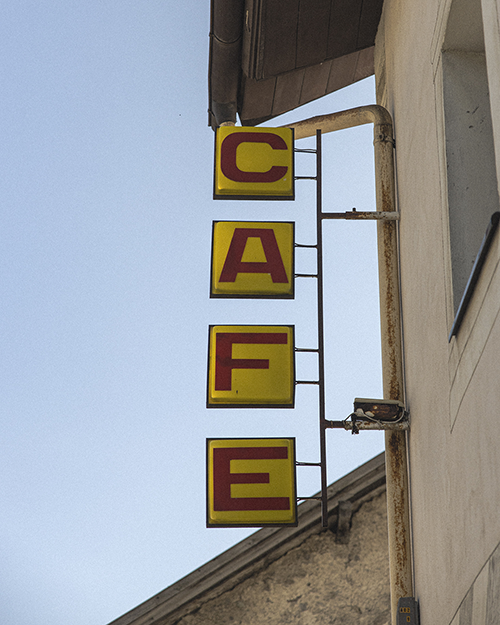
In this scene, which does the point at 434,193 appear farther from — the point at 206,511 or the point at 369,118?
the point at 206,511

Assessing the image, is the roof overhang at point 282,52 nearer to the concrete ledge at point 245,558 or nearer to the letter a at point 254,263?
the letter a at point 254,263

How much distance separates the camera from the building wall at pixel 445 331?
2.90 m

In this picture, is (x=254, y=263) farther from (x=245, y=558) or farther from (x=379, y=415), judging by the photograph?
(x=245, y=558)

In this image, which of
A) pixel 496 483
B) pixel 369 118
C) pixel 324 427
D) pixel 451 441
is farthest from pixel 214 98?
pixel 496 483

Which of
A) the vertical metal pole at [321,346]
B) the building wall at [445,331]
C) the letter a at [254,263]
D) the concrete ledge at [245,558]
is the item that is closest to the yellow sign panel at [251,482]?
the vertical metal pole at [321,346]

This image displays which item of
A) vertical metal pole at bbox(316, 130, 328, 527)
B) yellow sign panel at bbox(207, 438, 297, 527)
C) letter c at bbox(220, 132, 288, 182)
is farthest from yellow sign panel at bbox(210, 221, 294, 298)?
yellow sign panel at bbox(207, 438, 297, 527)

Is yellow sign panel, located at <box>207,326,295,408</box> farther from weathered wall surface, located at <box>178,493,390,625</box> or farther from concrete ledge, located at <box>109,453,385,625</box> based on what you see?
weathered wall surface, located at <box>178,493,390,625</box>

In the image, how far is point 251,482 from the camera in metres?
5.31

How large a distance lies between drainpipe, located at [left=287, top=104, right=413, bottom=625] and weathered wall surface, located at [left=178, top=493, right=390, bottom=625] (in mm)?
1968

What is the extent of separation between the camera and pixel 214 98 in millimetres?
8383

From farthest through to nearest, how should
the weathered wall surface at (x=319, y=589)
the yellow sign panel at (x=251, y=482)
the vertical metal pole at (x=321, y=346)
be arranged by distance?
the weathered wall surface at (x=319, y=589), the yellow sign panel at (x=251, y=482), the vertical metal pole at (x=321, y=346)

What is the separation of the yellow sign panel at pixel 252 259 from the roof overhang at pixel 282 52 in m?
2.43

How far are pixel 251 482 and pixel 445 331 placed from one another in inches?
82.1

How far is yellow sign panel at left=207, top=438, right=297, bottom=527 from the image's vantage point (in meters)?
5.25
